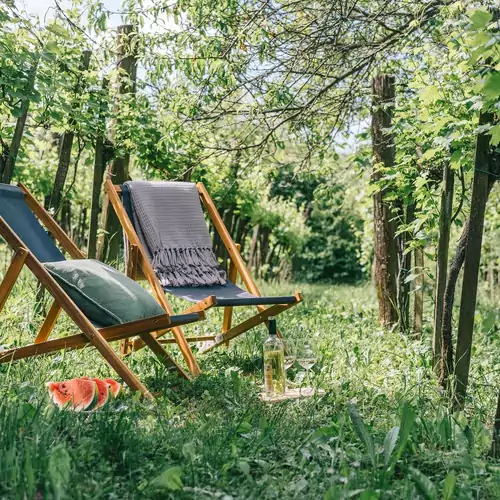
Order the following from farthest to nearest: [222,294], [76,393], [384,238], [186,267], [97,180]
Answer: [384,238] → [97,180] → [186,267] → [222,294] → [76,393]

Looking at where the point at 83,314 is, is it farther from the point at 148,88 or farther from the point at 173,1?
the point at 148,88

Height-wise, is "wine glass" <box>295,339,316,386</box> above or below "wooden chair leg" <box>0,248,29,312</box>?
below

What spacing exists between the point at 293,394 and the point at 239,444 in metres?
0.98

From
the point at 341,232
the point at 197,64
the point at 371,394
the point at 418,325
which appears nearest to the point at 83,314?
the point at 371,394

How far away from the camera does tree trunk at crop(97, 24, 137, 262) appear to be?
543cm

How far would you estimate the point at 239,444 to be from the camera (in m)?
2.32

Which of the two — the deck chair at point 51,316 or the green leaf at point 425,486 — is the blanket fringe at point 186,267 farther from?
the green leaf at point 425,486

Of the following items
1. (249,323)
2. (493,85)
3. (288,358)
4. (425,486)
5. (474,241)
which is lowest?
(425,486)

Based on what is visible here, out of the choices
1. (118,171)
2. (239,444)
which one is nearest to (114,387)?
(239,444)

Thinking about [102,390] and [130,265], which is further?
[130,265]

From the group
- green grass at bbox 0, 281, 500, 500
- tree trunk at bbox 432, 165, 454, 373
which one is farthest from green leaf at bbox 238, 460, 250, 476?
tree trunk at bbox 432, 165, 454, 373

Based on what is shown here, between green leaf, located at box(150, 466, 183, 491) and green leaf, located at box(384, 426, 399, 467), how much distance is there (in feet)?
2.15

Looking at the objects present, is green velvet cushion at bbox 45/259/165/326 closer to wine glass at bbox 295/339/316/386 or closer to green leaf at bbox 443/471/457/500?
wine glass at bbox 295/339/316/386

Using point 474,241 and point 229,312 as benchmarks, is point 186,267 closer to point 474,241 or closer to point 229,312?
point 229,312
